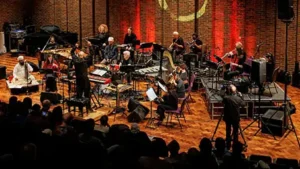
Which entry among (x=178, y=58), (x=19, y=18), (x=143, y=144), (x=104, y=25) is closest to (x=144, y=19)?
(x=104, y=25)

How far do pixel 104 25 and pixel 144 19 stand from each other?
4.86ft

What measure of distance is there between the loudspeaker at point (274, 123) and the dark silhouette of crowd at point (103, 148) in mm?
3988

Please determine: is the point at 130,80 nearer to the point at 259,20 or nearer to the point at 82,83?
the point at 82,83

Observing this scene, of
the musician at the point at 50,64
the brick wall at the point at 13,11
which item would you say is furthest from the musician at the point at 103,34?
the brick wall at the point at 13,11

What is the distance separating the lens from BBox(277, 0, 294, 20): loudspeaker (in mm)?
11750

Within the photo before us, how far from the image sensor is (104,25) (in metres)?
19.4

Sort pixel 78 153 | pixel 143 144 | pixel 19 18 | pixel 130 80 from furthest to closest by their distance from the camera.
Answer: pixel 19 18 < pixel 130 80 < pixel 143 144 < pixel 78 153

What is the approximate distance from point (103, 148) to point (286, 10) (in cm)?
595

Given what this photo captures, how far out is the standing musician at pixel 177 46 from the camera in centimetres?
1753

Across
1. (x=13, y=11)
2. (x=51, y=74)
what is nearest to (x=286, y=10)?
(x=51, y=74)

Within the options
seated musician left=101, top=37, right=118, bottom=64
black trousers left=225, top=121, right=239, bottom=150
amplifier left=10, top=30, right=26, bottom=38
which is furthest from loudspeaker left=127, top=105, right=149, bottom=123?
amplifier left=10, top=30, right=26, bottom=38

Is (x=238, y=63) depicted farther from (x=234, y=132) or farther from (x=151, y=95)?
(x=234, y=132)

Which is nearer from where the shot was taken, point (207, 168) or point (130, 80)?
point (207, 168)

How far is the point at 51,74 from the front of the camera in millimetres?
16031
